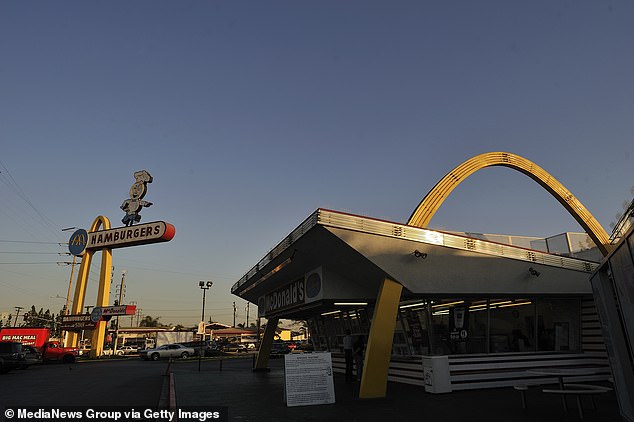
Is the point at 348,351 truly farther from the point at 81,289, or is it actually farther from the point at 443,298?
the point at 81,289

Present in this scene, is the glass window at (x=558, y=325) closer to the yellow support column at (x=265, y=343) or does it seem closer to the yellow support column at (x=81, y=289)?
the yellow support column at (x=265, y=343)

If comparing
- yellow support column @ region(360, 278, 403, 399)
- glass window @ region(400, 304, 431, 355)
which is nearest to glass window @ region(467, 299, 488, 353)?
glass window @ region(400, 304, 431, 355)

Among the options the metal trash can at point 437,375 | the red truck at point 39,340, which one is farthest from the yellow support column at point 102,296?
the metal trash can at point 437,375

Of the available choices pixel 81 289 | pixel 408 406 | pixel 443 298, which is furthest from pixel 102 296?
pixel 408 406

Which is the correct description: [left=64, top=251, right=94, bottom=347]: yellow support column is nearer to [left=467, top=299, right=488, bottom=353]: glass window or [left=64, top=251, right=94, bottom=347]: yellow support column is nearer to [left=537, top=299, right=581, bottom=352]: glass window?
[left=467, top=299, right=488, bottom=353]: glass window

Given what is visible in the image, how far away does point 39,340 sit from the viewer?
37.8 m

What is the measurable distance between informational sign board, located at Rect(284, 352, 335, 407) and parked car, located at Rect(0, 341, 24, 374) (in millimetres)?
20697

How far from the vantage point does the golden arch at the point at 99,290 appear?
1700 inches

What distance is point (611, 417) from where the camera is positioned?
8508 mm

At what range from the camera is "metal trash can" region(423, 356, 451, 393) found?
12500 millimetres

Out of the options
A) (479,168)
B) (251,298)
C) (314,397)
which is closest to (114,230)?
(251,298)

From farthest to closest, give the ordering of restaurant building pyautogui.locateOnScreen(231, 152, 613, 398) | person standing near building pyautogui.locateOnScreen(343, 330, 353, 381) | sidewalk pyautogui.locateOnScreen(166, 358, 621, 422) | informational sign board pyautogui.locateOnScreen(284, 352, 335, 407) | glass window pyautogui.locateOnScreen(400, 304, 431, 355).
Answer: person standing near building pyautogui.locateOnScreen(343, 330, 353, 381), glass window pyautogui.locateOnScreen(400, 304, 431, 355), restaurant building pyautogui.locateOnScreen(231, 152, 613, 398), informational sign board pyautogui.locateOnScreen(284, 352, 335, 407), sidewalk pyautogui.locateOnScreen(166, 358, 621, 422)

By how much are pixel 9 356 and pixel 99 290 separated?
21545 mm

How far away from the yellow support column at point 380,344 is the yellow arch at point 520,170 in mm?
7113
